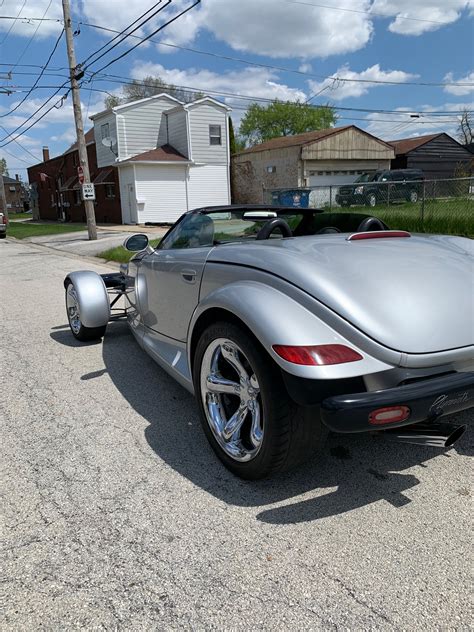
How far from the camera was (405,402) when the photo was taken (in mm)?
2049

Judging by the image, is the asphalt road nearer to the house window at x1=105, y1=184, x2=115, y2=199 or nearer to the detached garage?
the house window at x1=105, y1=184, x2=115, y2=199

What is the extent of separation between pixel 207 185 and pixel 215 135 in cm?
269

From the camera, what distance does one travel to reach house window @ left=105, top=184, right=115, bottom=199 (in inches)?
1107

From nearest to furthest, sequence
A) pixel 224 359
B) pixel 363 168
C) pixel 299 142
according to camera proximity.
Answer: pixel 224 359 → pixel 299 142 → pixel 363 168

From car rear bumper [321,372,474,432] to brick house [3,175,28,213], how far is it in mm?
94258

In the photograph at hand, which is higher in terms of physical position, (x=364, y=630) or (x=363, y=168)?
(x=363, y=168)

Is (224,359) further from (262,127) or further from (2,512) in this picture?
(262,127)

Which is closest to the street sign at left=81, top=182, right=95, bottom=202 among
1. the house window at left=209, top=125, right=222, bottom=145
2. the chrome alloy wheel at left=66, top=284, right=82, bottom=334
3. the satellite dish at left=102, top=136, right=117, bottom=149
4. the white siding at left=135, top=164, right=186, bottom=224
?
the white siding at left=135, top=164, right=186, bottom=224

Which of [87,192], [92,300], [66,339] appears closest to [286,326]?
[92,300]

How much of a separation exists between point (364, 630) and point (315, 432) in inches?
32.2

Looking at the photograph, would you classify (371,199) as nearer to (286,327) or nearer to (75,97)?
(75,97)

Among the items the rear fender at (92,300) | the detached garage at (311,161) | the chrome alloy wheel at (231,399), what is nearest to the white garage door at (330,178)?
the detached garage at (311,161)

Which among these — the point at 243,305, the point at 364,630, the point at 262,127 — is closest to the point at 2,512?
the point at 243,305

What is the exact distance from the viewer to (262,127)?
61.5 metres
